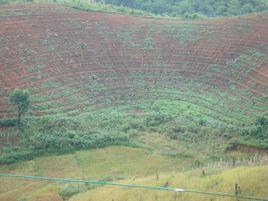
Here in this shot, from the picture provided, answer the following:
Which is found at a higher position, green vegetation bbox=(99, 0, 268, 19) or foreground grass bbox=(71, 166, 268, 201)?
green vegetation bbox=(99, 0, 268, 19)

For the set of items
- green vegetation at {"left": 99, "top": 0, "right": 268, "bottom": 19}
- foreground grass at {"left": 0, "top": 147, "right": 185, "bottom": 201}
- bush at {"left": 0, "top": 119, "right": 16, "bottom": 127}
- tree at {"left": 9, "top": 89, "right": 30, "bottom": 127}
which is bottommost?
foreground grass at {"left": 0, "top": 147, "right": 185, "bottom": 201}

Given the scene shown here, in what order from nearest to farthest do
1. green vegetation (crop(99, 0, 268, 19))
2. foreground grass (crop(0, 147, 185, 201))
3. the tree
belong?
foreground grass (crop(0, 147, 185, 201))
the tree
green vegetation (crop(99, 0, 268, 19))

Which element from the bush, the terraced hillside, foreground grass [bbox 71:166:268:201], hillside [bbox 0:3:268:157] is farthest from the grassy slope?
the terraced hillside

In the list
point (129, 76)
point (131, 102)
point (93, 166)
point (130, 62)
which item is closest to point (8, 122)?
point (93, 166)

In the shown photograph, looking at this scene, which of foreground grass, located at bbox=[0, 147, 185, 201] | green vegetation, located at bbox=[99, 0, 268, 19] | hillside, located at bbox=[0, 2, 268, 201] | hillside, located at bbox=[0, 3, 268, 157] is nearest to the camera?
hillside, located at bbox=[0, 2, 268, 201]

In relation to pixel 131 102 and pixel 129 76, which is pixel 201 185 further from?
pixel 129 76

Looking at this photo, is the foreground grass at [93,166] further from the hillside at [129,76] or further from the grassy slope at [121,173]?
the hillside at [129,76]

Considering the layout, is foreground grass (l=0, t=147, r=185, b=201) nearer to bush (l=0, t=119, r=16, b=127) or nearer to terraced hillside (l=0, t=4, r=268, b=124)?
bush (l=0, t=119, r=16, b=127)
